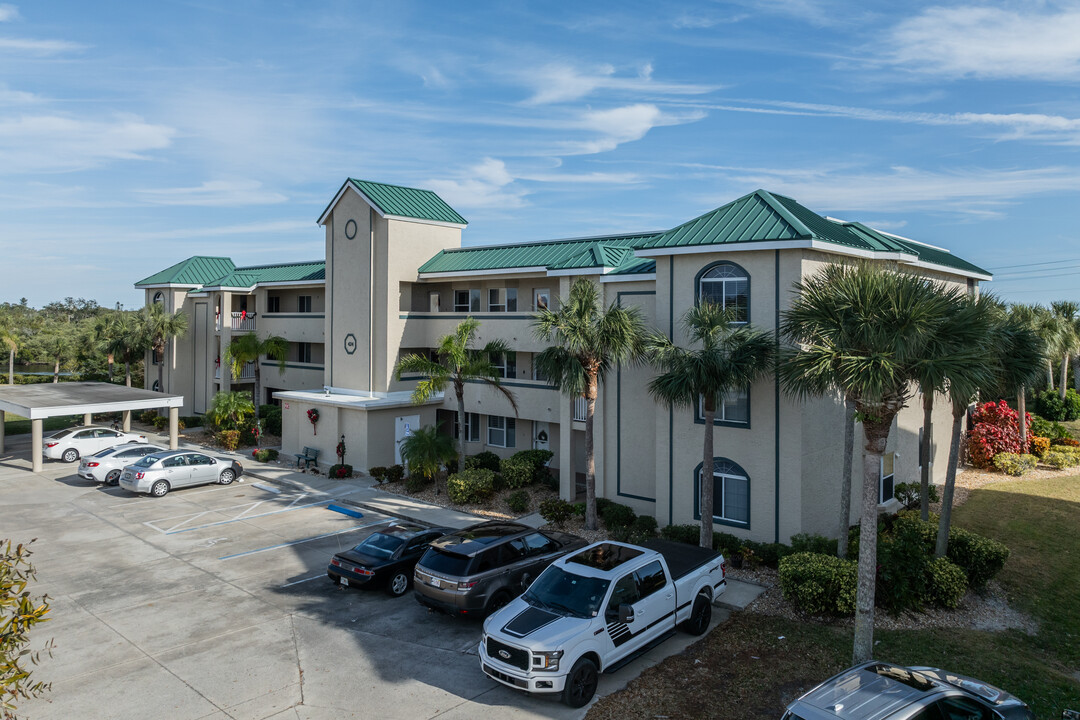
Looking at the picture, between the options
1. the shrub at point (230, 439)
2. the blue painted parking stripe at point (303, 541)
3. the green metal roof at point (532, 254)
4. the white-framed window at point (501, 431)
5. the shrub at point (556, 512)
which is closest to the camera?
the blue painted parking stripe at point (303, 541)

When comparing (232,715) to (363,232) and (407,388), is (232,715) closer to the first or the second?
(407,388)

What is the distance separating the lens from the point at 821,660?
40.3ft

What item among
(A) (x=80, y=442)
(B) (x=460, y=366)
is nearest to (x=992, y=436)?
(B) (x=460, y=366)

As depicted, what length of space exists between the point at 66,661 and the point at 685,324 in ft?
49.7

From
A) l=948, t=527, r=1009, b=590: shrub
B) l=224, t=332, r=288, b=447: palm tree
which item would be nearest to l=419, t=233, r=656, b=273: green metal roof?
l=224, t=332, r=288, b=447: palm tree

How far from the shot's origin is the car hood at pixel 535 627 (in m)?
10.7

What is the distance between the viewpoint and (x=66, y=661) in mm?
12602

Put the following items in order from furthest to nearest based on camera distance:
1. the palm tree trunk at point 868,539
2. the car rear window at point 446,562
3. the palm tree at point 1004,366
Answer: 1. the palm tree at point 1004,366
2. the car rear window at point 446,562
3. the palm tree trunk at point 868,539

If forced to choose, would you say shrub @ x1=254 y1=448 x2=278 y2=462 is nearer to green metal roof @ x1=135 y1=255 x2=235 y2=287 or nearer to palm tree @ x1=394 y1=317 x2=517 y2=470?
palm tree @ x1=394 y1=317 x2=517 y2=470

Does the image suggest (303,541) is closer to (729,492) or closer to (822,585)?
(729,492)

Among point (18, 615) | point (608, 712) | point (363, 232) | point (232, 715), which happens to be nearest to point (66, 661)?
point (232, 715)

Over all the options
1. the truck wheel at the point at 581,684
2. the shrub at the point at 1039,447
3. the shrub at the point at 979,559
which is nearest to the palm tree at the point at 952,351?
the shrub at the point at 979,559

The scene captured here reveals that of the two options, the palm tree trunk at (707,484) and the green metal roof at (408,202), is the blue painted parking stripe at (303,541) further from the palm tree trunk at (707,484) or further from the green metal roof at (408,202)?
the green metal roof at (408,202)

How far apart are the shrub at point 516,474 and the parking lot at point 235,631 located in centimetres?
461
